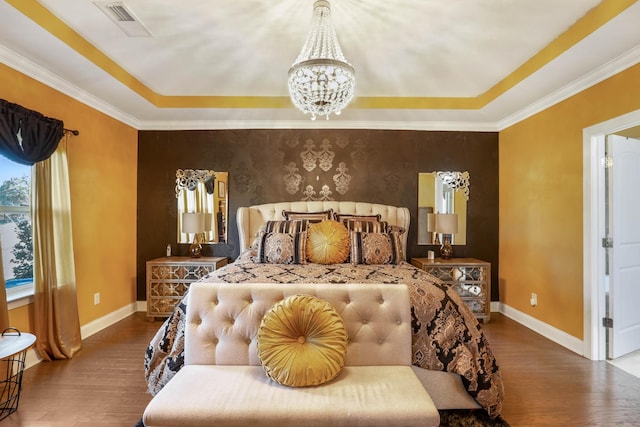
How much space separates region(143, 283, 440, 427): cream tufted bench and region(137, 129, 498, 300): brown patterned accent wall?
254 centimetres

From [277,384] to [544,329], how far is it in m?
3.23

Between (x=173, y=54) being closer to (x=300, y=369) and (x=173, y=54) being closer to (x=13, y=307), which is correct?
(x=13, y=307)

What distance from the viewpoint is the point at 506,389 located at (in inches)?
96.6

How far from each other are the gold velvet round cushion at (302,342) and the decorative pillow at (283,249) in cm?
136

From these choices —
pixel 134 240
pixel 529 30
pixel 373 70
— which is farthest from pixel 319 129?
pixel 134 240

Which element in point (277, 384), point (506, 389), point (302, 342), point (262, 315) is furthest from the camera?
point (506, 389)

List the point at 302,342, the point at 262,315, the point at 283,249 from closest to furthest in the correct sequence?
the point at 302,342 < the point at 262,315 < the point at 283,249

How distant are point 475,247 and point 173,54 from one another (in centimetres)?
418

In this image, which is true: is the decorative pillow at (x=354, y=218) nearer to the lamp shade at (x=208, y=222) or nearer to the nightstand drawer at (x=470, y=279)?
the nightstand drawer at (x=470, y=279)

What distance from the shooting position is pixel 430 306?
2.14 metres

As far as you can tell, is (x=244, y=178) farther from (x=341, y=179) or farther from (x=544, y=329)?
(x=544, y=329)

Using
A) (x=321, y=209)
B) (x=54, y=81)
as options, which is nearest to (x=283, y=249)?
(x=321, y=209)

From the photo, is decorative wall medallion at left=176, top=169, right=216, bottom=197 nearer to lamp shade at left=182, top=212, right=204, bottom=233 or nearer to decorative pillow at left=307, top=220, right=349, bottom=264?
lamp shade at left=182, top=212, right=204, bottom=233

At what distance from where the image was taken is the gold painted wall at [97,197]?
293 centimetres
